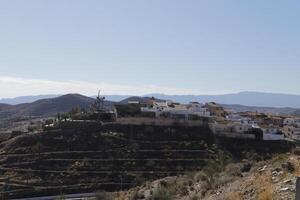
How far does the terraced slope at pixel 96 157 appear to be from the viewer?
49.2m

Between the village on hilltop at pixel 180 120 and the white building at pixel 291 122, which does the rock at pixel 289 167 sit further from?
the white building at pixel 291 122

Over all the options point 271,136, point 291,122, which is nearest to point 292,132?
point 291,122

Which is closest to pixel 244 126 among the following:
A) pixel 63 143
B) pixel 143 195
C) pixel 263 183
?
pixel 63 143

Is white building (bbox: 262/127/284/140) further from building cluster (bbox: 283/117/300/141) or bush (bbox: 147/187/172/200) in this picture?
bush (bbox: 147/187/172/200)

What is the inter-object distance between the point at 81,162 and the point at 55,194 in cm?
894

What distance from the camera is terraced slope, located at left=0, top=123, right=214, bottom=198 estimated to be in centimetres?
4922

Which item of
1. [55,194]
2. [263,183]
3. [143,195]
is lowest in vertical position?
[55,194]

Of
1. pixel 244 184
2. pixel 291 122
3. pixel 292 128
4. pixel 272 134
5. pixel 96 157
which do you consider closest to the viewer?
pixel 244 184

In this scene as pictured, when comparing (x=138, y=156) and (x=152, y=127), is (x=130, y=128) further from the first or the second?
(x=138, y=156)

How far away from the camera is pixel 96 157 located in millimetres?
57719

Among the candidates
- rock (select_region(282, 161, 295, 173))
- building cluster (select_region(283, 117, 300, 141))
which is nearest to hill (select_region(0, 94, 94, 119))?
building cluster (select_region(283, 117, 300, 141))

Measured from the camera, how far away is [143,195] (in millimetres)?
20641

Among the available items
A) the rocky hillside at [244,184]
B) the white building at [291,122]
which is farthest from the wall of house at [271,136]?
the rocky hillside at [244,184]

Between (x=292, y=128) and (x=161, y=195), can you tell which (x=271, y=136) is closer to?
(x=292, y=128)
